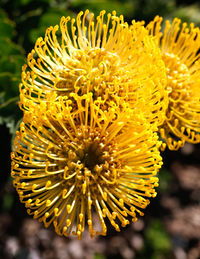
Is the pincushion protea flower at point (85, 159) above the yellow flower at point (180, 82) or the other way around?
the other way around

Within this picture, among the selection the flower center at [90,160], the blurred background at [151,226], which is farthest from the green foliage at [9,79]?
the blurred background at [151,226]

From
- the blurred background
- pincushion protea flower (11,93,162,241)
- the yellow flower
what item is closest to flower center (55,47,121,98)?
pincushion protea flower (11,93,162,241)

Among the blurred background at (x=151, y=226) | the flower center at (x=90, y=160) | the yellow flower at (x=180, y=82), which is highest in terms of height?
the yellow flower at (x=180, y=82)

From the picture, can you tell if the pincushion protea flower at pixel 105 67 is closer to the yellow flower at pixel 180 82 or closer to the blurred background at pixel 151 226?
the yellow flower at pixel 180 82

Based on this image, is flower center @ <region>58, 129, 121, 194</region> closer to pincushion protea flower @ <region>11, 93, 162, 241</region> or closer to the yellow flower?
pincushion protea flower @ <region>11, 93, 162, 241</region>

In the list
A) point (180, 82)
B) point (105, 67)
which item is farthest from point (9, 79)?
point (180, 82)

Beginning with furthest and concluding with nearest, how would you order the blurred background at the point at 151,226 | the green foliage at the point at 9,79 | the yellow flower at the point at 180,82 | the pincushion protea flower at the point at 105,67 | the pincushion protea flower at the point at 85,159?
the blurred background at the point at 151,226
the yellow flower at the point at 180,82
the green foliage at the point at 9,79
the pincushion protea flower at the point at 105,67
the pincushion protea flower at the point at 85,159
